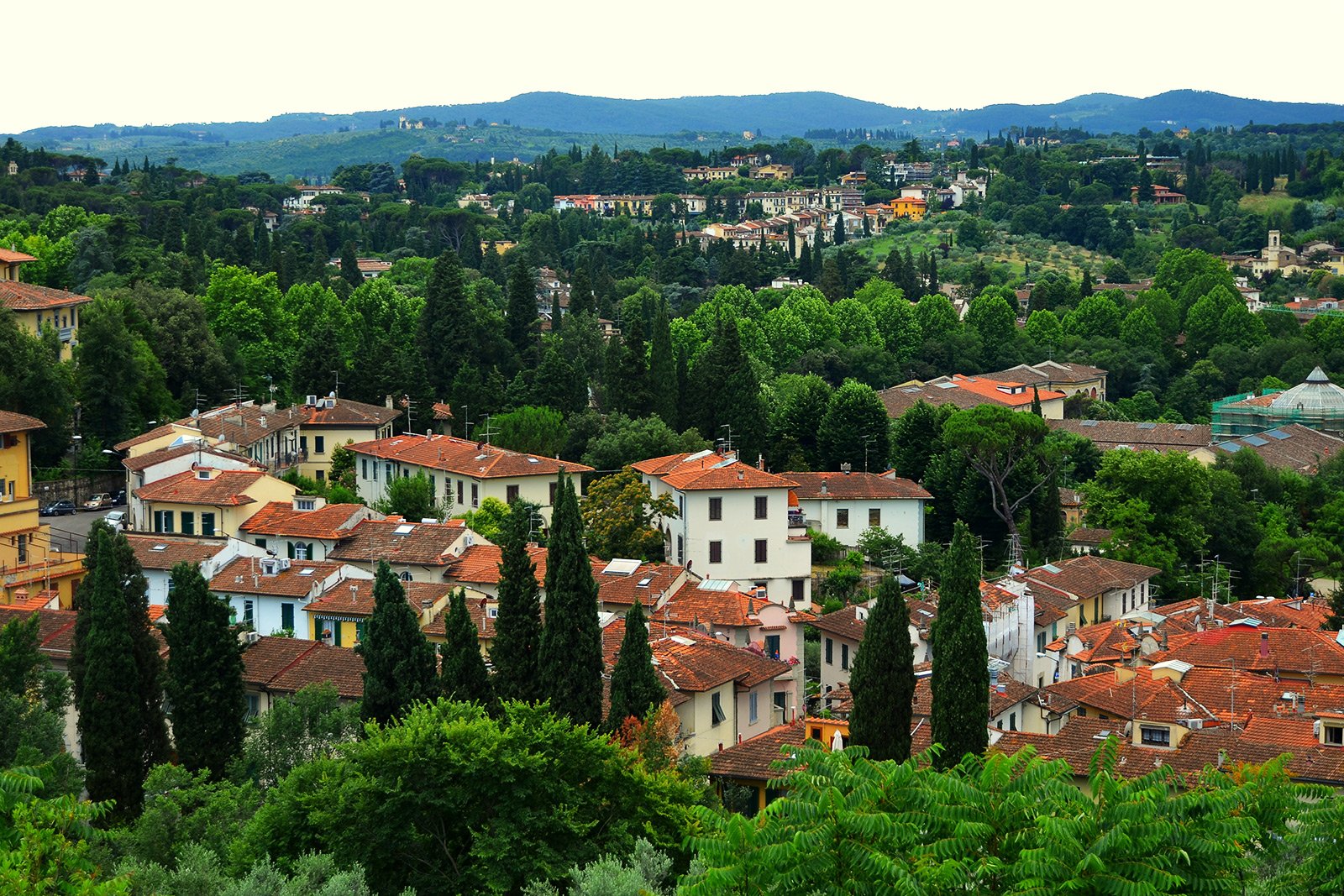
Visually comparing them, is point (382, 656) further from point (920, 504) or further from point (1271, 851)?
point (920, 504)

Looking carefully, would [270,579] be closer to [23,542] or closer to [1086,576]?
[23,542]

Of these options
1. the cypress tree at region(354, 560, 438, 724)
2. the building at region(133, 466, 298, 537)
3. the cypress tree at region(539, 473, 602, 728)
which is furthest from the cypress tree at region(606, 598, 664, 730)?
the building at region(133, 466, 298, 537)

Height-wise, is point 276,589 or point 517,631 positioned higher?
point 517,631

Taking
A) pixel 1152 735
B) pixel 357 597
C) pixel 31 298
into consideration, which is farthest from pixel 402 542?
pixel 31 298

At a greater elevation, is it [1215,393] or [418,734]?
[418,734]

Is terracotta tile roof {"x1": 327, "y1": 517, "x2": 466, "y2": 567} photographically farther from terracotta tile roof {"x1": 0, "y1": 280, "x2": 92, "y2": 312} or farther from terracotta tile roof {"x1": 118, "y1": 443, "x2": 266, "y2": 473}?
terracotta tile roof {"x1": 0, "y1": 280, "x2": 92, "y2": 312}

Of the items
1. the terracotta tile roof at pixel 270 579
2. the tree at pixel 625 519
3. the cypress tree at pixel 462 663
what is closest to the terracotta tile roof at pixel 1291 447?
the tree at pixel 625 519

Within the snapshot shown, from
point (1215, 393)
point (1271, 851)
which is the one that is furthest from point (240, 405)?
point (1215, 393)
